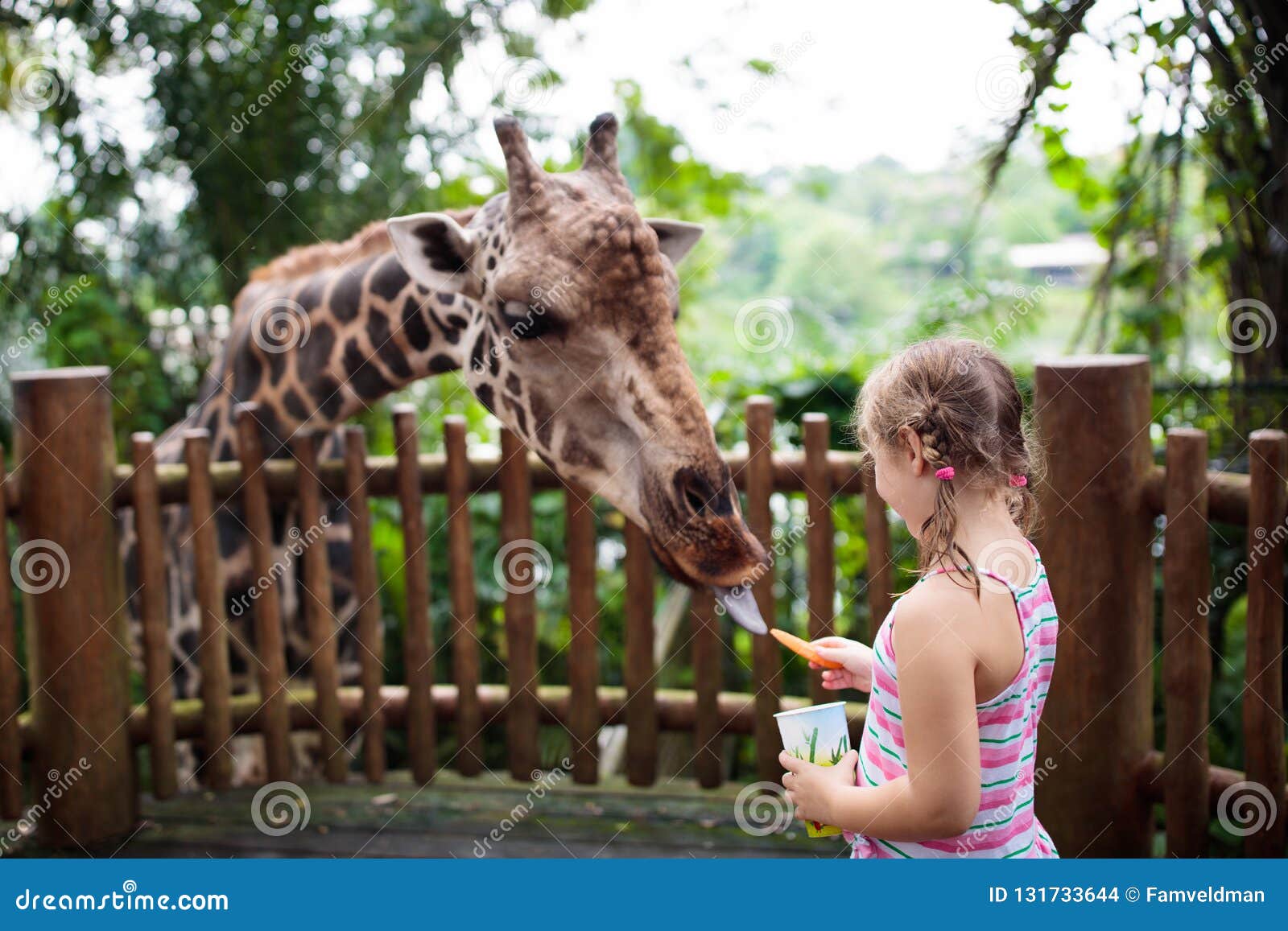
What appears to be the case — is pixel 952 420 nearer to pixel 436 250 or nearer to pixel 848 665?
pixel 848 665

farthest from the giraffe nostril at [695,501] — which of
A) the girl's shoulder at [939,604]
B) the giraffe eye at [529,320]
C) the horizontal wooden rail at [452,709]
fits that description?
the horizontal wooden rail at [452,709]

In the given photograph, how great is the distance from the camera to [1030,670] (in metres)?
1.72

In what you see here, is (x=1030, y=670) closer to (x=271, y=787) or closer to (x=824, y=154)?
(x=271, y=787)

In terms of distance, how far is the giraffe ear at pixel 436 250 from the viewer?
289 cm

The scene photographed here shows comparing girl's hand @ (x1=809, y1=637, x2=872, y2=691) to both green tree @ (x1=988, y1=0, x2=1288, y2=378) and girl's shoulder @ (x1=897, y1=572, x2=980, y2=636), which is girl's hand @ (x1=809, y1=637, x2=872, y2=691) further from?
green tree @ (x1=988, y1=0, x2=1288, y2=378)

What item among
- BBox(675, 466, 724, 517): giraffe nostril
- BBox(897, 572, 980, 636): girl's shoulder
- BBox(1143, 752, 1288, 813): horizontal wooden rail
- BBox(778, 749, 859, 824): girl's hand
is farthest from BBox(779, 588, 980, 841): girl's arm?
BBox(1143, 752, 1288, 813): horizontal wooden rail

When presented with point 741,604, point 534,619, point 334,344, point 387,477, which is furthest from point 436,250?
point 534,619

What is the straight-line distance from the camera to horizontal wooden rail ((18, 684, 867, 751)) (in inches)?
149

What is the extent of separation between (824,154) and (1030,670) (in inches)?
254

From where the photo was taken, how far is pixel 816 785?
175cm

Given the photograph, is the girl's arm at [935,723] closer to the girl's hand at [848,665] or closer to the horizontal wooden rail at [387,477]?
the girl's hand at [848,665]

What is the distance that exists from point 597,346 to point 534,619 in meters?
1.34

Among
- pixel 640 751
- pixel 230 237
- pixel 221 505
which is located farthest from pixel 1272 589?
pixel 230 237

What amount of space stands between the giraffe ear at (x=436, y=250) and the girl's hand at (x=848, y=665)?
1515 millimetres
